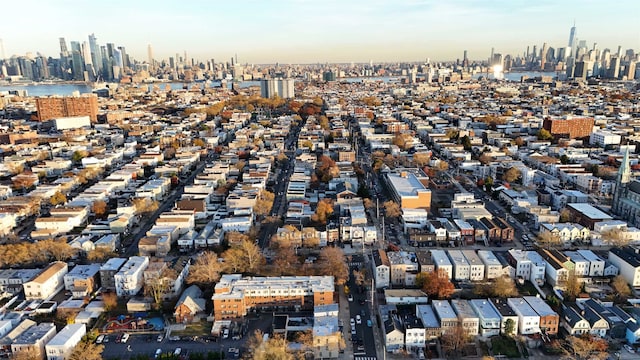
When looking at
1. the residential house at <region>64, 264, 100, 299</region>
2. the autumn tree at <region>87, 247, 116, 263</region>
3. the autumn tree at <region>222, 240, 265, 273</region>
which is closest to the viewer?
the residential house at <region>64, 264, 100, 299</region>

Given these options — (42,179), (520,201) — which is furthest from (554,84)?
(42,179)

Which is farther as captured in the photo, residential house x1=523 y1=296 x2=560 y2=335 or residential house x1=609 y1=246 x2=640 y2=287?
residential house x1=609 y1=246 x2=640 y2=287

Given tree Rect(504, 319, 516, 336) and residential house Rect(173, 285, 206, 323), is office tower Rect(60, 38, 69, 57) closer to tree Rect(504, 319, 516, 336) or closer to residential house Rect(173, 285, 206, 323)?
residential house Rect(173, 285, 206, 323)

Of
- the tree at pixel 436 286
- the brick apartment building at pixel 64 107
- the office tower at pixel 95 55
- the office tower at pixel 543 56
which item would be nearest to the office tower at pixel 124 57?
the office tower at pixel 95 55

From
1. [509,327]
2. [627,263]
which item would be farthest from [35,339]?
[627,263]

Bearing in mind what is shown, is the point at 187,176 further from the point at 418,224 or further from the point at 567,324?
the point at 567,324

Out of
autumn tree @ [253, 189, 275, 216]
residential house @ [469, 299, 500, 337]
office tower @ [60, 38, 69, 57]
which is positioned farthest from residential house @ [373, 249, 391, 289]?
office tower @ [60, 38, 69, 57]

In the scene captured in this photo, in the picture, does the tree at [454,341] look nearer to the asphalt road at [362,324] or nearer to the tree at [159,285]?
the asphalt road at [362,324]
